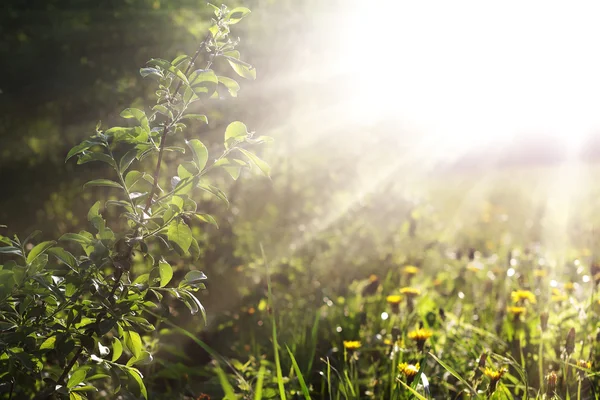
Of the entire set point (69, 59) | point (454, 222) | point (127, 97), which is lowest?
point (454, 222)

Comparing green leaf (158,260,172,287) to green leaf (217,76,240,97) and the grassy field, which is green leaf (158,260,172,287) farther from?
green leaf (217,76,240,97)

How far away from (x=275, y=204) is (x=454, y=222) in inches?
102

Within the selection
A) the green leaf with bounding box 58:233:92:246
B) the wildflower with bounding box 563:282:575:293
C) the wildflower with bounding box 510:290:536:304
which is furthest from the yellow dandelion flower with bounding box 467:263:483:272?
the green leaf with bounding box 58:233:92:246

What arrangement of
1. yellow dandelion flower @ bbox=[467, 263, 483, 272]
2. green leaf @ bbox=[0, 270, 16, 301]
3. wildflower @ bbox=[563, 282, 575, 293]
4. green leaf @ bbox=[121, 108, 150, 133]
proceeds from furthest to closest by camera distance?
yellow dandelion flower @ bbox=[467, 263, 483, 272] < wildflower @ bbox=[563, 282, 575, 293] < green leaf @ bbox=[121, 108, 150, 133] < green leaf @ bbox=[0, 270, 16, 301]

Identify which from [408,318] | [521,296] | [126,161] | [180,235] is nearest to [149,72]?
[126,161]

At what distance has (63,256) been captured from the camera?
1240 millimetres

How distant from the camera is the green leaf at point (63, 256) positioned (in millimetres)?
1223

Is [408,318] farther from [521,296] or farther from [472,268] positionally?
[472,268]

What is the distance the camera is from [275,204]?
3.38m

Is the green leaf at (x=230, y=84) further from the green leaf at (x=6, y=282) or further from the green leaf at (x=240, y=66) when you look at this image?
the green leaf at (x=6, y=282)

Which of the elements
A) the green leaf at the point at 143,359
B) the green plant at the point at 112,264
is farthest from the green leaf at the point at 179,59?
the green leaf at the point at 143,359

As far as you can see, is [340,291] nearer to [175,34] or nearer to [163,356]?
[163,356]

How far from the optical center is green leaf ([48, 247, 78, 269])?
4.01ft

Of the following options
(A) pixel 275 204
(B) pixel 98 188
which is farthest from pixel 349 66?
(B) pixel 98 188
